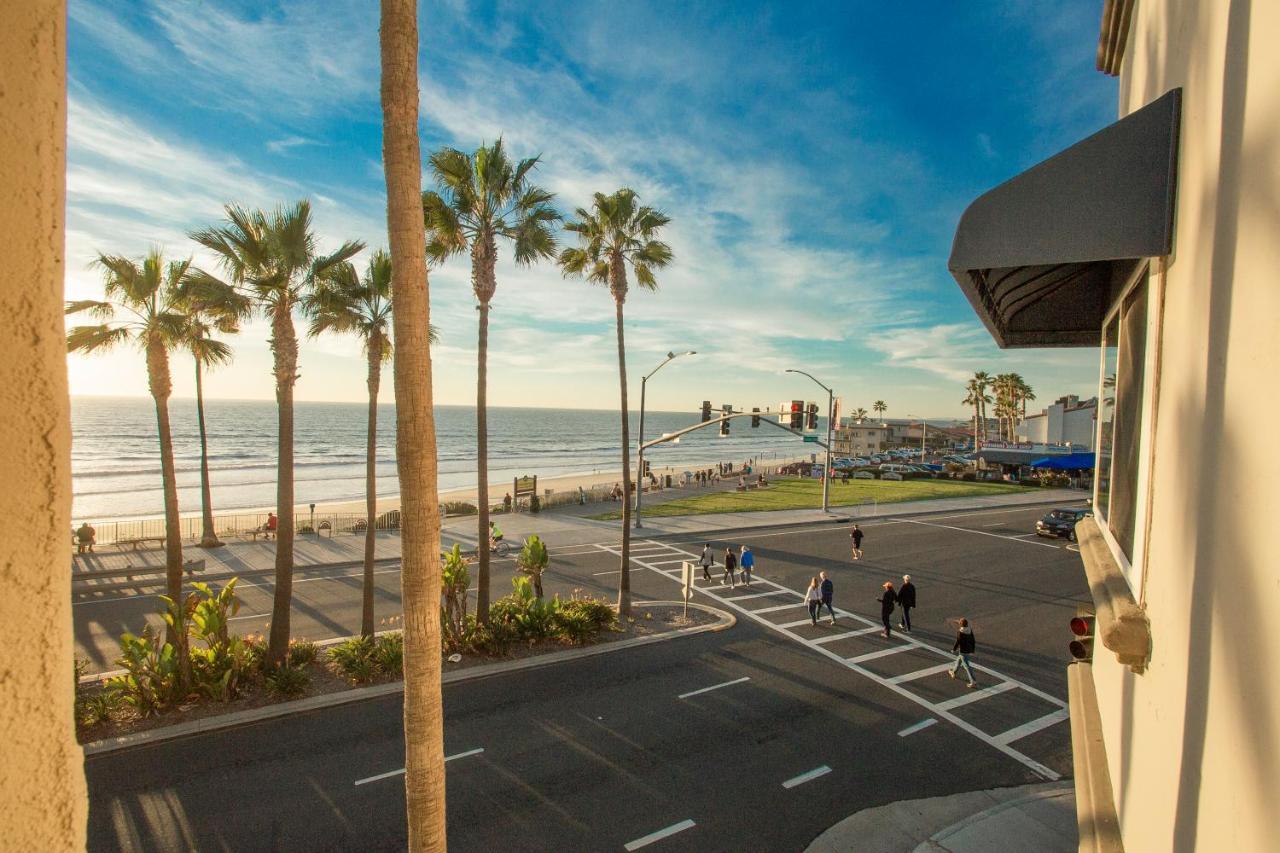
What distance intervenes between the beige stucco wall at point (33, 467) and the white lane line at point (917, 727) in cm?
1208

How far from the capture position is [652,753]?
33.7 feet

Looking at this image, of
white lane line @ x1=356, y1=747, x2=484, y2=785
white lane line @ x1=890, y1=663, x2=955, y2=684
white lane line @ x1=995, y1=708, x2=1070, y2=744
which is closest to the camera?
white lane line @ x1=356, y1=747, x2=484, y2=785

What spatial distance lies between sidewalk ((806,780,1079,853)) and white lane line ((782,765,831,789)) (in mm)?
944

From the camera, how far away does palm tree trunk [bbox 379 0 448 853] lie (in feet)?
14.0

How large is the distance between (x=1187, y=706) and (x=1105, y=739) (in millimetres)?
2466

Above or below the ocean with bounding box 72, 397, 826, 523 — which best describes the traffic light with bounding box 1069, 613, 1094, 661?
above

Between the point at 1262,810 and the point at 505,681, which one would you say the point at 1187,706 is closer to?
the point at 1262,810

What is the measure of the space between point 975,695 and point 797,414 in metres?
17.0

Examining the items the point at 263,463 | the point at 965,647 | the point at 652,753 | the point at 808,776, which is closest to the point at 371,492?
the point at 652,753

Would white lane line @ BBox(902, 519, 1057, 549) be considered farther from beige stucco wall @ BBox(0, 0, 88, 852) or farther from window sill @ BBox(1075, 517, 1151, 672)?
beige stucco wall @ BBox(0, 0, 88, 852)

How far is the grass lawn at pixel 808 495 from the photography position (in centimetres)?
3778

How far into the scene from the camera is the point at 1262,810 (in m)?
1.49

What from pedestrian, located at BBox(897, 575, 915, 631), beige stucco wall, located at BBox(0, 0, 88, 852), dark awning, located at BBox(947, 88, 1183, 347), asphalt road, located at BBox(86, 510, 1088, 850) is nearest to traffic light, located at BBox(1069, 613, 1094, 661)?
dark awning, located at BBox(947, 88, 1183, 347)

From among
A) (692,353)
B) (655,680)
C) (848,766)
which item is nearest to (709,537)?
(692,353)
